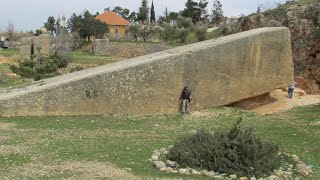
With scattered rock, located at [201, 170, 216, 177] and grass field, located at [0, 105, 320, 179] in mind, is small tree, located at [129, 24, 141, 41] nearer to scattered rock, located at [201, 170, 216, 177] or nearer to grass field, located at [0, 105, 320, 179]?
grass field, located at [0, 105, 320, 179]

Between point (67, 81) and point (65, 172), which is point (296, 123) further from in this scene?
point (65, 172)

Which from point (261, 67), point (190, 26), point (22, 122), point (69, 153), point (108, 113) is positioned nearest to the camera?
point (69, 153)

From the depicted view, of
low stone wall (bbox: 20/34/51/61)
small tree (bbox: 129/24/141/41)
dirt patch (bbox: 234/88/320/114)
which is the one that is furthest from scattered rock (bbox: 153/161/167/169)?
small tree (bbox: 129/24/141/41)

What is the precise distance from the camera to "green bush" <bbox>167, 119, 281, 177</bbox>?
8492mm

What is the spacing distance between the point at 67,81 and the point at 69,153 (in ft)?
15.7

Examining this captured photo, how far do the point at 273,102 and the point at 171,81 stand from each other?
16.0 feet

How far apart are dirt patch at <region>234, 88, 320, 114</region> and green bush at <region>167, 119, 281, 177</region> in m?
7.99

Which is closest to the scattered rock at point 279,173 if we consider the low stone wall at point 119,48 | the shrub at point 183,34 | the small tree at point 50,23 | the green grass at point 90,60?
the green grass at point 90,60

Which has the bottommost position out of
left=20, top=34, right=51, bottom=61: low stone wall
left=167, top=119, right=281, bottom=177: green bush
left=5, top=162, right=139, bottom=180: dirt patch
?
left=5, top=162, right=139, bottom=180: dirt patch

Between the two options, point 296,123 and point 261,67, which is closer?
point 296,123

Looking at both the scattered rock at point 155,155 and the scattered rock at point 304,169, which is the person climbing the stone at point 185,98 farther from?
the scattered rock at point 304,169

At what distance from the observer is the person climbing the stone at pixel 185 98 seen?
1527cm

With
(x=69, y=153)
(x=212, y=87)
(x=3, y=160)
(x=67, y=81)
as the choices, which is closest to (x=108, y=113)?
(x=67, y=81)

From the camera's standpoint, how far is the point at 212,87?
632 inches
